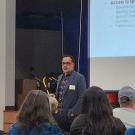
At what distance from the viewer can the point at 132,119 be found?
3053 millimetres

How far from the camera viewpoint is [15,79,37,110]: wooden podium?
21.7ft

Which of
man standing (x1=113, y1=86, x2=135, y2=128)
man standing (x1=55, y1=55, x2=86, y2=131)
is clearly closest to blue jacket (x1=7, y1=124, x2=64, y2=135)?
man standing (x1=113, y1=86, x2=135, y2=128)

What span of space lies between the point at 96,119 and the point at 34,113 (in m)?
0.42

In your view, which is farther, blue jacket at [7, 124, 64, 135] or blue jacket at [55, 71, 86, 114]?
blue jacket at [55, 71, 86, 114]

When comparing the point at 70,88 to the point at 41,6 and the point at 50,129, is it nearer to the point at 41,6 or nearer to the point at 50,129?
the point at 50,129

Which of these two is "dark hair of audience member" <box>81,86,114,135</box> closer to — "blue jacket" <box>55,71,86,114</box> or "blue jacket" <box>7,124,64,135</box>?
"blue jacket" <box>7,124,64,135</box>

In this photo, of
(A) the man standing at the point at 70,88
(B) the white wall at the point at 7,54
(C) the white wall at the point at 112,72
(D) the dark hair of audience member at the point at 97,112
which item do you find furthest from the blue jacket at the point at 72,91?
(D) the dark hair of audience member at the point at 97,112

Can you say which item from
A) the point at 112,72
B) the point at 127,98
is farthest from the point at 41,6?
the point at 127,98

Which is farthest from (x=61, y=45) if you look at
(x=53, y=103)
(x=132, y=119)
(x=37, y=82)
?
(x=132, y=119)

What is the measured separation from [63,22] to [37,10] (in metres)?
0.59

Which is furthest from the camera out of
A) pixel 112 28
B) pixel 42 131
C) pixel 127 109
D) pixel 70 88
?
pixel 112 28

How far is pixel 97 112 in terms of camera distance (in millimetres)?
2773

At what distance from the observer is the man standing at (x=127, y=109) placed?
3.06 m

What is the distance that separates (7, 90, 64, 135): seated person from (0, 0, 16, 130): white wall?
12.7ft
